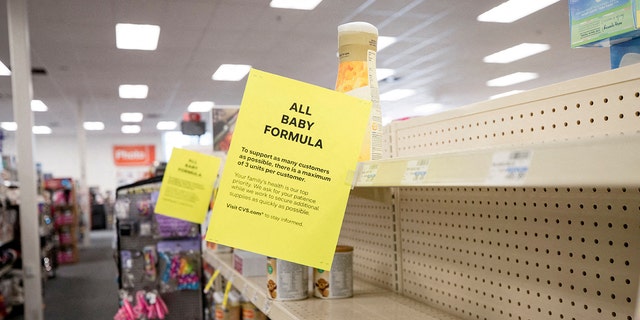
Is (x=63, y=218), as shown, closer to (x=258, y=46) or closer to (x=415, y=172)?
(x=258, y=46)

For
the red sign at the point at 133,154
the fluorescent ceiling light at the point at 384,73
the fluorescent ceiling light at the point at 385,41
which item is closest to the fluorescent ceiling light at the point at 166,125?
the red sign at the point at 133,154

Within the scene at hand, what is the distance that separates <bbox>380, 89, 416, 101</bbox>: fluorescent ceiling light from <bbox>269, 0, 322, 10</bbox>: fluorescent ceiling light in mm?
5833

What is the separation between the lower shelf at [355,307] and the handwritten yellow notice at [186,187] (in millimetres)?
866

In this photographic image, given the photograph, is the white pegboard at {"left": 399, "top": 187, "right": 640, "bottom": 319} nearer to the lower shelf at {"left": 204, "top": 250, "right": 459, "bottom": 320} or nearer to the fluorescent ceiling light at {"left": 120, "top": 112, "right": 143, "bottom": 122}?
the lower shelf at {"left": 204, "top": 250, "right": 459, "bottom": 320}

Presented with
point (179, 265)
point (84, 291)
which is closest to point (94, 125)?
point (84, 291)

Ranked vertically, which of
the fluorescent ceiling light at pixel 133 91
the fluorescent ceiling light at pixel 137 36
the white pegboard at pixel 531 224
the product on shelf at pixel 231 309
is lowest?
the product on shelf at pixel 231 309

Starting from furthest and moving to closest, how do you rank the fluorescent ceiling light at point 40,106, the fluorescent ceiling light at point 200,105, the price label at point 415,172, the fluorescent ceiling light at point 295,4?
the fluorescent ceiling light at point 200,105
the fluorescent ceiling light at point 40,106
the fluorescent ceiling light at point 295,4
the price label at point 415,172

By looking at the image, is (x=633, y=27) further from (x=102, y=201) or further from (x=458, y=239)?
(x=102, y=201)

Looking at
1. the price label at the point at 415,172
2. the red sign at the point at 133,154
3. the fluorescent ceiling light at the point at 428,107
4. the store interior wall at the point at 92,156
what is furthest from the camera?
the red sign at the point at 133,154

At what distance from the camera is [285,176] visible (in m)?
1.07

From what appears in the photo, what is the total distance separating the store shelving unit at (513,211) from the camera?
0.73 metres

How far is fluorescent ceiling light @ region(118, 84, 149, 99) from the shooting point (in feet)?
35.3

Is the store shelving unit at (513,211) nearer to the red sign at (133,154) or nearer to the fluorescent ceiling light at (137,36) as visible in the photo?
the fluorescent ceiling light at (137,36)

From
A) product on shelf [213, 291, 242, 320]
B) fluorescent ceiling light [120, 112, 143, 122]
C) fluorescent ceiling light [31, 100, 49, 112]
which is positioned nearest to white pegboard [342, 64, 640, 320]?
product on shelf [213, 291, 242, 320]
